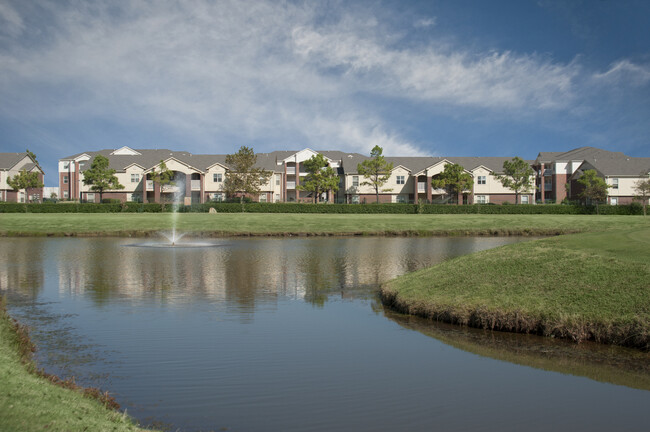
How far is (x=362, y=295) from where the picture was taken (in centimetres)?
1619

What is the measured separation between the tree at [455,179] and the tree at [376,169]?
7661mm

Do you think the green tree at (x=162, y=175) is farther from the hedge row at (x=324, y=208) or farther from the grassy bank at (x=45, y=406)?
the grassy bank at (x=45, y=406)


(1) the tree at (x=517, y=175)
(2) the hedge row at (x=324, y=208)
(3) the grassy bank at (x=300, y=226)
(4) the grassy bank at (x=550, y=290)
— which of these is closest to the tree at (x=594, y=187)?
(1) the tree at (x=517, y=175)

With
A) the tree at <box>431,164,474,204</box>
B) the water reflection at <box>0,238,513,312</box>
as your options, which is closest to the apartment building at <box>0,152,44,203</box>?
the tree at <box>431,164,474,204</box>

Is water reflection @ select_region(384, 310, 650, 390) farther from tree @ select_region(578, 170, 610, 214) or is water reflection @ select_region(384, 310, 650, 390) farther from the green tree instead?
the green tree

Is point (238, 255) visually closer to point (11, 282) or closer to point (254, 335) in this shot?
point (11, 282)

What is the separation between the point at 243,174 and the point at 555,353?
252 feet

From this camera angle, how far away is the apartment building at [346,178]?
294 ft

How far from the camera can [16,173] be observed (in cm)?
9950

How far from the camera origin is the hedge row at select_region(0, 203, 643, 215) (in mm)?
67562

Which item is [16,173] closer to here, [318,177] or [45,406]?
[318,177]

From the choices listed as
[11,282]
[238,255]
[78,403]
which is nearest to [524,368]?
[78,403]

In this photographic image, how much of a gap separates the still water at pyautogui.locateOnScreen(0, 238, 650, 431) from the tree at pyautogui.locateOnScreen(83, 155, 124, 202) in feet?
234

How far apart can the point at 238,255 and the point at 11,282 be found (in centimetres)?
1137
